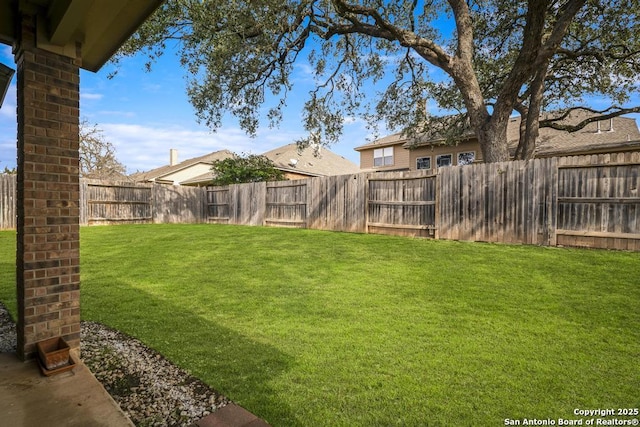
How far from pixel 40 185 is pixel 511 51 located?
1412 centimetres

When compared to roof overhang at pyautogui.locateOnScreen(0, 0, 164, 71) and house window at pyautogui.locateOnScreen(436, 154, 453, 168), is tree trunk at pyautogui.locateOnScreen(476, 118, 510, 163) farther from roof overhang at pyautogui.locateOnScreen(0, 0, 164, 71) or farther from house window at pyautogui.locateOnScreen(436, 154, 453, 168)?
house window at pyautogui.locateOnScreen(436, 154, 453, 168)

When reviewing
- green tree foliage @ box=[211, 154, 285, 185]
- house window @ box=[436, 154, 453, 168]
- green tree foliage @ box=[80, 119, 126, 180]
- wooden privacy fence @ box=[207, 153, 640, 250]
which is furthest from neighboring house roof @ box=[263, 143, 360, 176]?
wooden privacy fence @ box=[207, 153, 640, 250]

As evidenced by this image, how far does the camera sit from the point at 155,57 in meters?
9.80

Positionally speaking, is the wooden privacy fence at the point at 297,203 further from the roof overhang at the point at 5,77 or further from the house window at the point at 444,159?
the house window at the point at 444,159

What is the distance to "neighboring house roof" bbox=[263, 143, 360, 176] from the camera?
23.2 m

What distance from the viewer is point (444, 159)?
752 inches

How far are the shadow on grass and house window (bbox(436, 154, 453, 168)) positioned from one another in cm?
1777

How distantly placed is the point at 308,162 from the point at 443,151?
10.4 metres

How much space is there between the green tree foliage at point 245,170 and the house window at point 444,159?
373 inches

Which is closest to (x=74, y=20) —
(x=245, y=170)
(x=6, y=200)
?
(x=6, y=200)

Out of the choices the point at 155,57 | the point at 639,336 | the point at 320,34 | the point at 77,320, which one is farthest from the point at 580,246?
the point at 155,57

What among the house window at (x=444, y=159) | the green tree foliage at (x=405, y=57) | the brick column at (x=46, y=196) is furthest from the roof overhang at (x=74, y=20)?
the house window at (x=444, y=159)

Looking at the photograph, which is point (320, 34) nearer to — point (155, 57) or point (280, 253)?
point (155, 57)

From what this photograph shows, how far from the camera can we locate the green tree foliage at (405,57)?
8.59 metres
